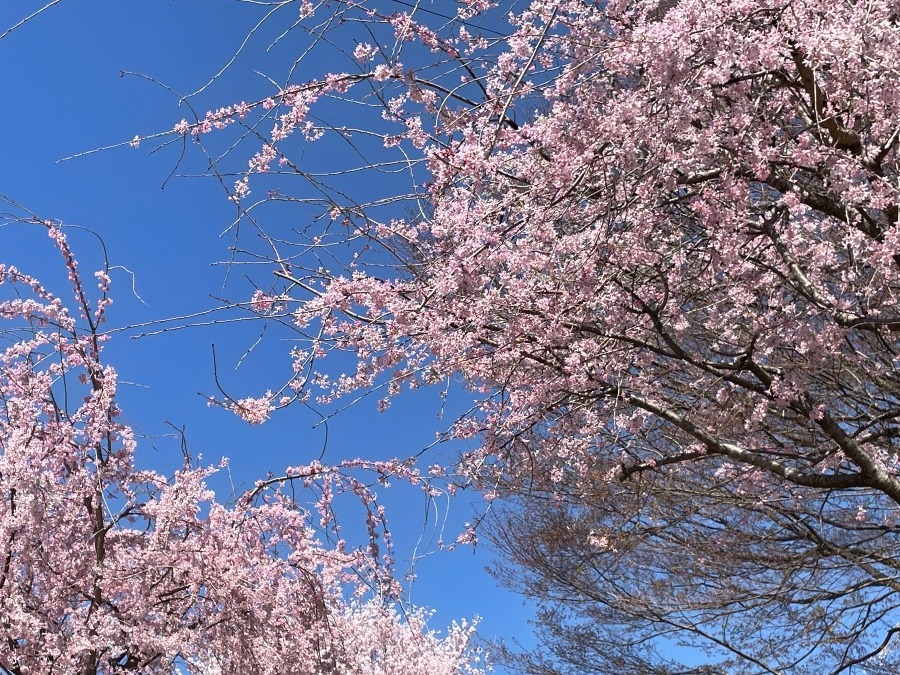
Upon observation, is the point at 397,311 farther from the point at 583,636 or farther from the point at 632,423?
the point at 583,636

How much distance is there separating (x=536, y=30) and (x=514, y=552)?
7.34 meters

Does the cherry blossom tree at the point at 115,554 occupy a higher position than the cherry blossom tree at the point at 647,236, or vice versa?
the cherry blossom tree at the point at 647,236

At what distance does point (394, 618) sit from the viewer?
10.7 meters

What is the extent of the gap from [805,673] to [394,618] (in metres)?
5.27

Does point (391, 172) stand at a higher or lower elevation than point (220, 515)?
higher

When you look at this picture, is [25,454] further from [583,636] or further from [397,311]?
[583,636]

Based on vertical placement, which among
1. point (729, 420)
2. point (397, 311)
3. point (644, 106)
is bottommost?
point (397, 311)

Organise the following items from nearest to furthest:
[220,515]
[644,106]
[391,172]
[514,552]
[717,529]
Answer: [644,106] → [391,172] → [220,515] → [717,529] → [514,552]

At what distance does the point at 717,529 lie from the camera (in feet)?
24.9

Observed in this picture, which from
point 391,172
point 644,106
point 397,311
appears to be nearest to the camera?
point 644,106

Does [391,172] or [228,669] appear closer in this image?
[391,172]

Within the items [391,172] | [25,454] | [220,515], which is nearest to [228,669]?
[220,515]

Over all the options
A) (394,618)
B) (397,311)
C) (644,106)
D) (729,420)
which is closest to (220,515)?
(397,311)

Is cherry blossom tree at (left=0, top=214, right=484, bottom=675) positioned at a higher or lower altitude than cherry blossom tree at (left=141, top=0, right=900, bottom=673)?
lower
